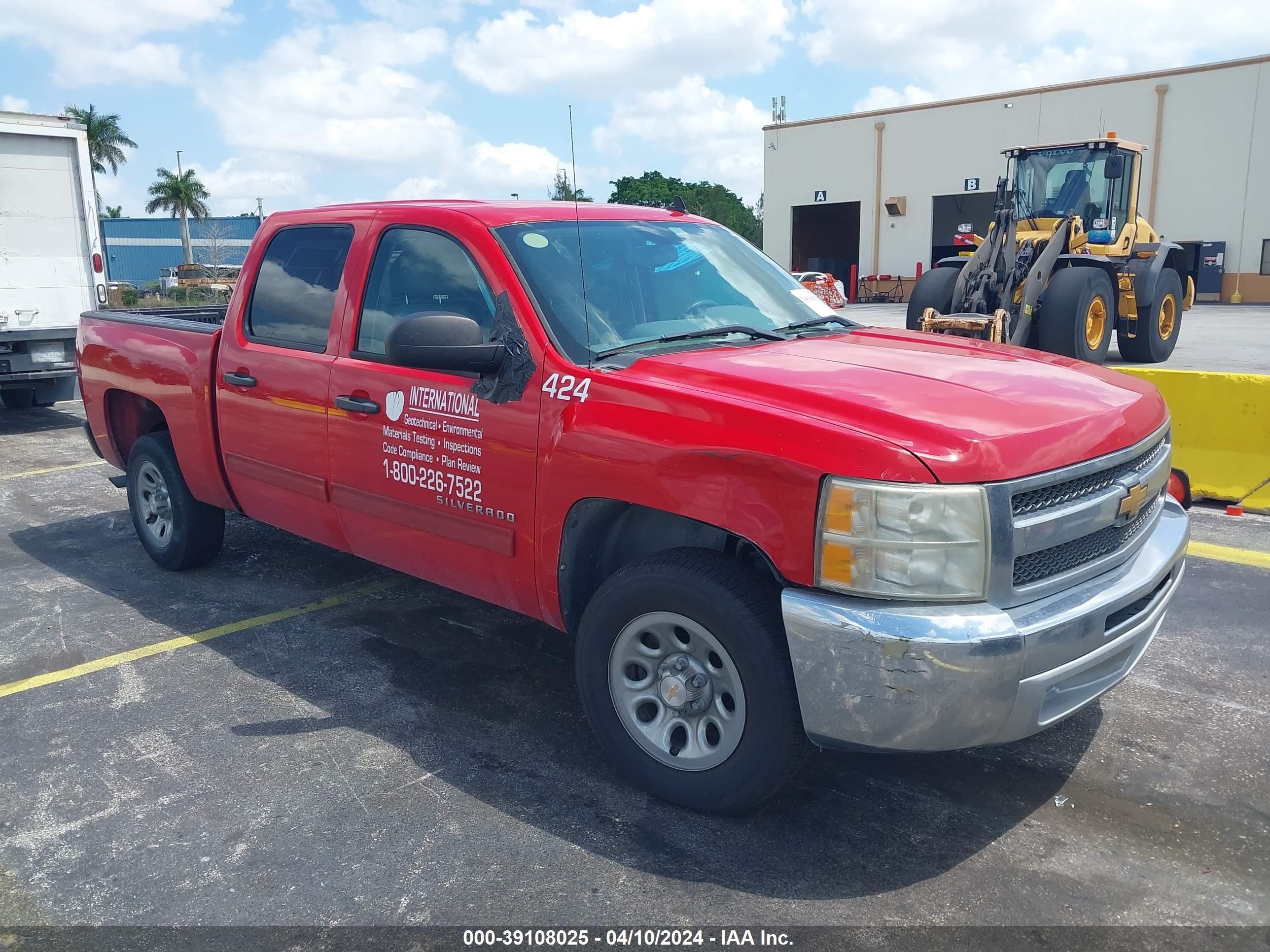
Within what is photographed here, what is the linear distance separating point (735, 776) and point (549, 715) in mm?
1094

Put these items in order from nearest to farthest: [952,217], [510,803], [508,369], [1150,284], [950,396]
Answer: [950,396]
[510,803]
[508,369]
[1150,284]
[952,217]

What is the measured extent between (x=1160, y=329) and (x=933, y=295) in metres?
4.14

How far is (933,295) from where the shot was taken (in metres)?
13.6

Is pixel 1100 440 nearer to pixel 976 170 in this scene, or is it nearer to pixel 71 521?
pixel 71 521

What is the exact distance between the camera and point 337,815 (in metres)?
3.22

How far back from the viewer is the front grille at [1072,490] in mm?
2732

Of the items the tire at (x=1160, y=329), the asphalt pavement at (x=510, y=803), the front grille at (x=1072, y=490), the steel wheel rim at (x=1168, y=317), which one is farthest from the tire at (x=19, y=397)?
the steel wheel rim at (x=1168, y=317)

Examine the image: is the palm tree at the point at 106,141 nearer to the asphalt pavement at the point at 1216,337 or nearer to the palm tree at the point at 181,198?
the palm tree at the point at 181,198

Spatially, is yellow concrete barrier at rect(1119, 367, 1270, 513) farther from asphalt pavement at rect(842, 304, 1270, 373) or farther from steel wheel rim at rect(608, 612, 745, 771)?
steel wheel rim at rect(608, 612, 745, 771)

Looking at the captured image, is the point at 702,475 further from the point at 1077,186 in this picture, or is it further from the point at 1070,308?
the point at 1077,186

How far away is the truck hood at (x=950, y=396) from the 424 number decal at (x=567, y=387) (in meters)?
0.19

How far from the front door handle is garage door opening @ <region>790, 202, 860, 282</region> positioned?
126 feet

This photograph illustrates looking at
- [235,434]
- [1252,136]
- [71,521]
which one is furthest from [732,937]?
[1252,136]

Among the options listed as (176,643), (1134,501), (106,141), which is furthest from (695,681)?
(106,141)
